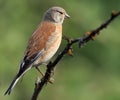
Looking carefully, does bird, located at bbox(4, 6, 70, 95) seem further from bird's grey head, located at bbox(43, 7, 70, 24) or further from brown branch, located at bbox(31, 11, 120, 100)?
brown branch, located at bbox(31, 11, 120, 100)

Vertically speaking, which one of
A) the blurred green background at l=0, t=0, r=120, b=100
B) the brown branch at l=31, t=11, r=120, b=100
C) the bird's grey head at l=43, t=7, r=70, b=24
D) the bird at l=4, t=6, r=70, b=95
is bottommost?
the blurred green background at l=0, t=0, r=120, b=100

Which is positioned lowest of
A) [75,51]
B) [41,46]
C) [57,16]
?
[75,51]

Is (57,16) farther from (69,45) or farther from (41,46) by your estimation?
(69,45)

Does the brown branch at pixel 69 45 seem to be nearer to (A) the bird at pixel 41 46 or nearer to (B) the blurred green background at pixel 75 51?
(A) the bird at pixel 41 46

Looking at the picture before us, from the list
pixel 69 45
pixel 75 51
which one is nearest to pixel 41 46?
pixel 69 45

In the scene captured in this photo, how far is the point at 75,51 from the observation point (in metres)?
8.76

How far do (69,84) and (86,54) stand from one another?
0.85m

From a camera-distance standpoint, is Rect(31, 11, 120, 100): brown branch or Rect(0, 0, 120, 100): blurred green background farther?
Rect(0, 0, 120, 100): blurred green background

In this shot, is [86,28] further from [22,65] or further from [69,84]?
[22,65]

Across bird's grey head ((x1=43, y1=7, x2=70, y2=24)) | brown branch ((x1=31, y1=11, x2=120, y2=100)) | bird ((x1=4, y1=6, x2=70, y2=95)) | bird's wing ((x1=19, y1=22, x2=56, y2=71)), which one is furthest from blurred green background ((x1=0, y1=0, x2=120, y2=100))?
brown branch ((x1=31, y1=11, x2=120, y2=100))

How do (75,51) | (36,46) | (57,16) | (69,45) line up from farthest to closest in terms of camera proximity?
(75,51)
(57,16)
(36,46)
(69,45)

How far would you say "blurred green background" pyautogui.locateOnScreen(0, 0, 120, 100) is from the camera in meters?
7.61

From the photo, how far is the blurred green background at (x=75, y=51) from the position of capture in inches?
300

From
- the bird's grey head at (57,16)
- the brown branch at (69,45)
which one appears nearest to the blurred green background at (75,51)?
the bird's grey head at (57,16)
